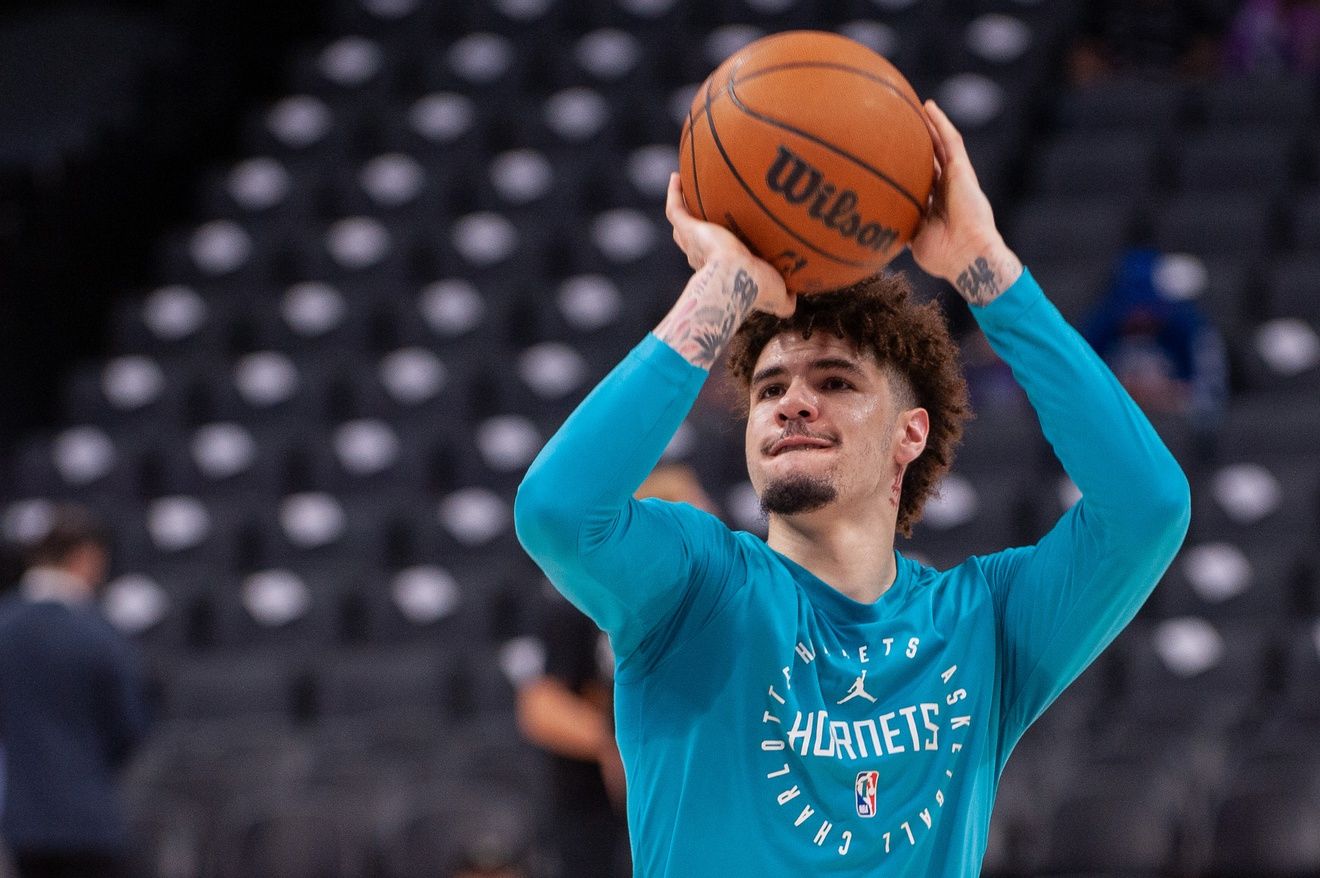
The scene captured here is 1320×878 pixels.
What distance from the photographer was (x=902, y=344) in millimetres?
2541

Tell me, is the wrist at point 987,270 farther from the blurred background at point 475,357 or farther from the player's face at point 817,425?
the blurred background at point 475,357

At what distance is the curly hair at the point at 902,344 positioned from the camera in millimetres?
2510

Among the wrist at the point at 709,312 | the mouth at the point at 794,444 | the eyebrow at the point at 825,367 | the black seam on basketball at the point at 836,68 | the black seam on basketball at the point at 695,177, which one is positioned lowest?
the mouth at the point at 794,444

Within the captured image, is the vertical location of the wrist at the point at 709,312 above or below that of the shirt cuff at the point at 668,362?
above

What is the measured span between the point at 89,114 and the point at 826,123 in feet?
29.9

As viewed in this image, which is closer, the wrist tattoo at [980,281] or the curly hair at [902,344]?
the wrist tattoo at [980,281]

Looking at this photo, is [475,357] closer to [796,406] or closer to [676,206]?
[676,206]

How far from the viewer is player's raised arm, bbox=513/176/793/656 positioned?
2131 mm

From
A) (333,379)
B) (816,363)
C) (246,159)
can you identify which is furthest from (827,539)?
(246,159)

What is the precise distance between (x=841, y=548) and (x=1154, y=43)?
7.90 m

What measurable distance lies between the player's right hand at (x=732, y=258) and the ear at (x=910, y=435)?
0.26m

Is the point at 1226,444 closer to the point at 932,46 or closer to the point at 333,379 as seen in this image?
the point at 932,46

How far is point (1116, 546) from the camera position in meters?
2.38

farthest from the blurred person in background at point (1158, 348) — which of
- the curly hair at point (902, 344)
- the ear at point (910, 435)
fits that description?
the ear at point (910, 435)
